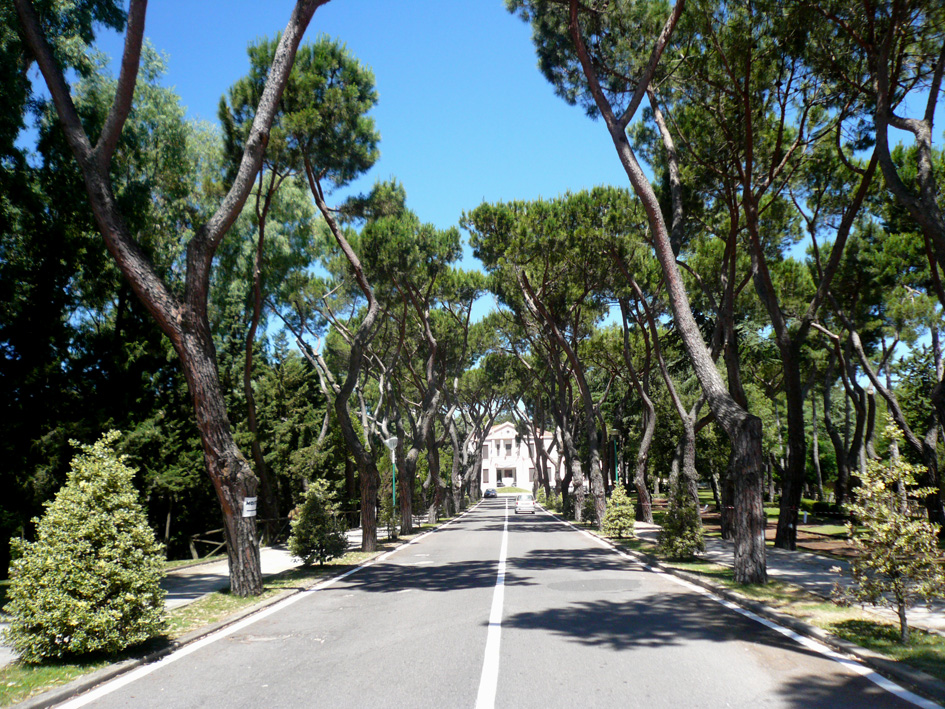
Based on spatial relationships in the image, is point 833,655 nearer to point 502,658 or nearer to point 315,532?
point 502,658

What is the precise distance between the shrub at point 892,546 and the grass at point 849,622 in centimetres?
27

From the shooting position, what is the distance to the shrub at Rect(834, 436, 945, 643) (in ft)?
20.8

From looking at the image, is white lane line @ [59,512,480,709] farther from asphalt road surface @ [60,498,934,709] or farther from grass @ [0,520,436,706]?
grass @ [0,520,436,706]

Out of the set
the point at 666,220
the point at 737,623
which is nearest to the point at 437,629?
the point at 737,623

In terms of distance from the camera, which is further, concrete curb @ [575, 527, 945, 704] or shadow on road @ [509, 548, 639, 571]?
shadow on road @ [509, 548, 639, 571]

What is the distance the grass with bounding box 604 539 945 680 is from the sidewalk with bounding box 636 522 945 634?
1.08 ft

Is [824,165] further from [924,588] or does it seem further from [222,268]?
[222,268]

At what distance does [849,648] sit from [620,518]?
47.8 feet

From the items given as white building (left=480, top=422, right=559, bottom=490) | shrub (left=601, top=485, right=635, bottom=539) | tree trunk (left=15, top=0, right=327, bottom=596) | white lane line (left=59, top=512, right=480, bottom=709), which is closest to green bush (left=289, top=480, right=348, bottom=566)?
white lane line (left=59, top=512, right=480, bottom=709)

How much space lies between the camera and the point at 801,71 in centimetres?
1347

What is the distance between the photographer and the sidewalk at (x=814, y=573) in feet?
26.5

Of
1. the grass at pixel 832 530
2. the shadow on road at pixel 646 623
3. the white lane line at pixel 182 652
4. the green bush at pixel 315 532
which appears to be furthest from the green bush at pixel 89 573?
Result: the grass at pixel 832 530

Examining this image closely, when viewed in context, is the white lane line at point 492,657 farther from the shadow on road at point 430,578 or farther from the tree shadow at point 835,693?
the tree shadow at point 835,693

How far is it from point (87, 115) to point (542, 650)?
1241 cm
